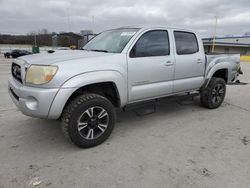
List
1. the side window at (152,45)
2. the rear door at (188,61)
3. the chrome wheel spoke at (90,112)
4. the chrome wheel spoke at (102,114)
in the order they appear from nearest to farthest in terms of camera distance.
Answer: the chrome wheel spoke at (90,112) → the chrome wheel spoke at (102,114) → the side window at (152,45) → the rear door at (188,61)

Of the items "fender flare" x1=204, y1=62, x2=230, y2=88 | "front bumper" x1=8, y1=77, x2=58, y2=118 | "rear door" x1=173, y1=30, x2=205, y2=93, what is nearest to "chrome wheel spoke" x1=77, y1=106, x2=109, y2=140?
"front bumper" x1=8, y1=77, x2=58, y2=118

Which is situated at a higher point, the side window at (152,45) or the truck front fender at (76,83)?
the side window at (152,45)

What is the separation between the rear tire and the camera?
5.10 metres

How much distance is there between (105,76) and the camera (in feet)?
10.6

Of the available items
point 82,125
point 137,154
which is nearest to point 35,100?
point 82,125

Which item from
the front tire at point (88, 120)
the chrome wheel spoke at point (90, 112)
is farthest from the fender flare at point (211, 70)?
the chrome wheel spoke at point (90, 112)

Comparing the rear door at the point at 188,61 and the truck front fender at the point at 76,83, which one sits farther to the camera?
the rear door at the point at 188,61

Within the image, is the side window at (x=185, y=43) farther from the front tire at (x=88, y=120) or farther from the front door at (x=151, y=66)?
the front tire at (x=88, y=120)

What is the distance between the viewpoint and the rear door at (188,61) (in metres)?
4.30

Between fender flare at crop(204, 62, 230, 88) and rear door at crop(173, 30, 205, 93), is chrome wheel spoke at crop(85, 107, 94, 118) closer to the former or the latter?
rear door at crop(173, 30, 205, 93)

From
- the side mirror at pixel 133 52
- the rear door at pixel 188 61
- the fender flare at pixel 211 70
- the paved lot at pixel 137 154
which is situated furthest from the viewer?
the fender flare at pixel 211 70

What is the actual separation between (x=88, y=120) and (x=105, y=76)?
2.35ft

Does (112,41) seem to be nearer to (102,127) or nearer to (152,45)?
(152,45)

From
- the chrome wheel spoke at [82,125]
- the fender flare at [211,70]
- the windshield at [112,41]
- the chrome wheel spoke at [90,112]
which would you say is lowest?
the chrome wheel spoke at [82,125]
